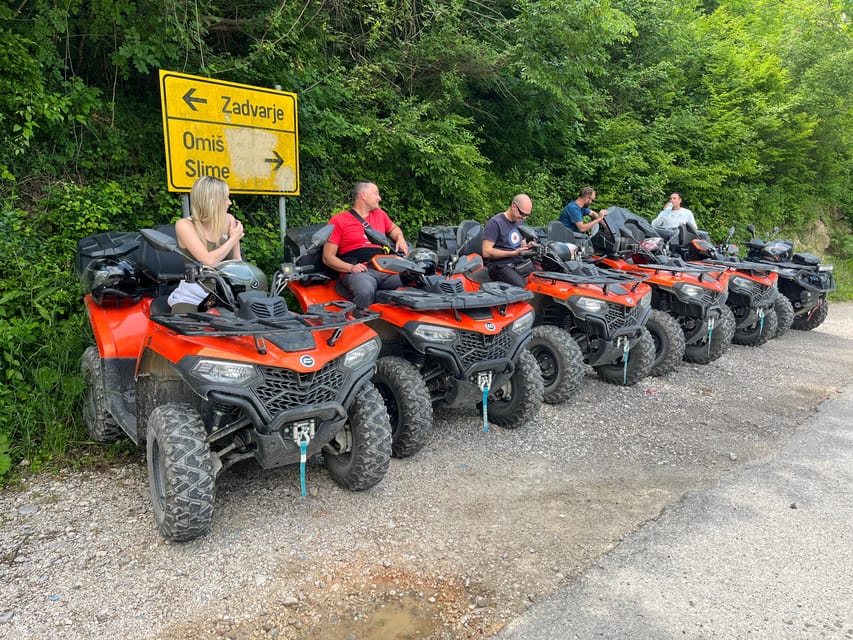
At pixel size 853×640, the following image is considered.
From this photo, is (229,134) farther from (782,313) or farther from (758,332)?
(782,313)

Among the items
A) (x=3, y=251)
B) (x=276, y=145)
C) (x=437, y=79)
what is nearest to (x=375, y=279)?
(x=276, y=145)

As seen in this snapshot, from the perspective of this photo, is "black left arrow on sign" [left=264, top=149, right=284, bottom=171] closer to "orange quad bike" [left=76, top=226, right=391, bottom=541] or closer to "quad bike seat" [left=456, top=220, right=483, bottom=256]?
"quad bike seat" [left=456, top=220, right=483, bottom=256]

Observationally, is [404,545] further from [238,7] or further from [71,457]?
[238,7]

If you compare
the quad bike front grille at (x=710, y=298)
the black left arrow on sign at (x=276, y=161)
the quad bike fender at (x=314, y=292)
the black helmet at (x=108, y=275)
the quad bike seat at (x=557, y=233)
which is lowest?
the quad bike front grille at (x=710, y=298)

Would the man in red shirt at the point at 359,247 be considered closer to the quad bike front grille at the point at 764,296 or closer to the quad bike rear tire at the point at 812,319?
the quad bike front grille at the point at 764,296

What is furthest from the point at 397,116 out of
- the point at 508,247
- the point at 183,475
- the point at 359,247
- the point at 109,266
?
the point at 183,475

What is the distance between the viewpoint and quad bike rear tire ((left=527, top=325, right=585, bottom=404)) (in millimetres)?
5293

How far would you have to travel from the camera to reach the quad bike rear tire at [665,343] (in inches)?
253

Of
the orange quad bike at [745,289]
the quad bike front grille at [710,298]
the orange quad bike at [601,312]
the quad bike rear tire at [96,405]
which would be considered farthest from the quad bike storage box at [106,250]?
the orange quad bike at [745,289]

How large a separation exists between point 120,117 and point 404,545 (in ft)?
17.9

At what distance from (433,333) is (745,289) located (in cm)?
520

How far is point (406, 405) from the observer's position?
4016mm

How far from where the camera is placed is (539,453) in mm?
4414

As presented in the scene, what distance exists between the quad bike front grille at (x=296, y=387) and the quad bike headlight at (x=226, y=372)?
0.05 metres
